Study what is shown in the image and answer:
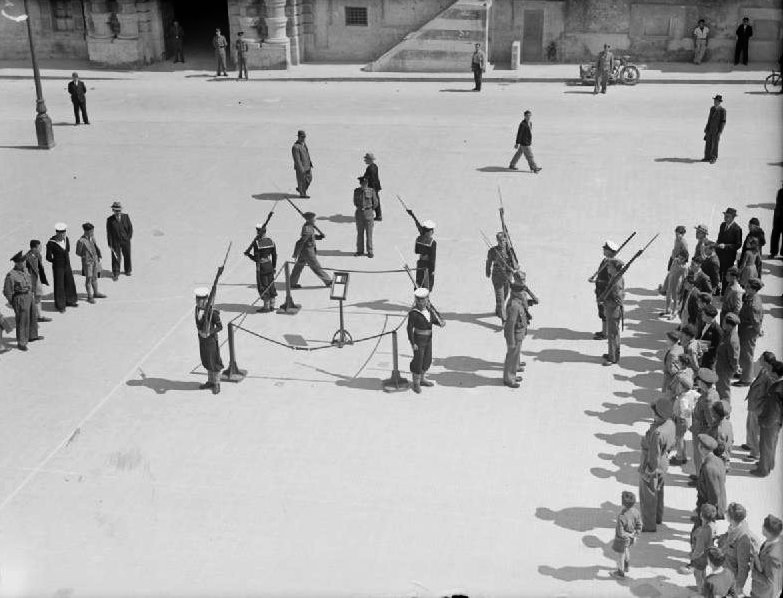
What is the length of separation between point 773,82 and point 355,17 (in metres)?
14.2

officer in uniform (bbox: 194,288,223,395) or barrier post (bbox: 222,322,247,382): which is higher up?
officer in uniform (bbox: 194,288,223,395)

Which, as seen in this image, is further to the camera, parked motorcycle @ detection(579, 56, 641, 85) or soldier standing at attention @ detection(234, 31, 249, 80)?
soldier standing at attention @ detection(234, 31, 249, 80)

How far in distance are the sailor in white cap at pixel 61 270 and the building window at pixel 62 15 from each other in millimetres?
23226

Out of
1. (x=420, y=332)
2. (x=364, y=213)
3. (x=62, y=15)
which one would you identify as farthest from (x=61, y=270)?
(x=62, y=15)

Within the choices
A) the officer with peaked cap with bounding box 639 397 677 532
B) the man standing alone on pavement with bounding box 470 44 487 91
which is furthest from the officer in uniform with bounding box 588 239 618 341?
the man standing alone on pavement with bounding box 470 44 487 91

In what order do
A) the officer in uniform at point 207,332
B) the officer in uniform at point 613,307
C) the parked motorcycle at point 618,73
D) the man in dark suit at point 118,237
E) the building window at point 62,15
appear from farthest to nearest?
the building window at point 62,15, the parked motorcycle at point 618,73, the man in dark suit at point 118,237, the officer in uniform at point 613,307, the officer in uniform at point 207,332

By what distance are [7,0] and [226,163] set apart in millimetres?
18160

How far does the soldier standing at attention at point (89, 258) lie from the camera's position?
17688mm

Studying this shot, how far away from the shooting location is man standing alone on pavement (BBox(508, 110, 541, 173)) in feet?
77.4

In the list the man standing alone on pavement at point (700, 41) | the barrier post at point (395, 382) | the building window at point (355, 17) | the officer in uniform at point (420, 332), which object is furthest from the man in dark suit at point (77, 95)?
the man standing alone on pavement at point (700, 41)

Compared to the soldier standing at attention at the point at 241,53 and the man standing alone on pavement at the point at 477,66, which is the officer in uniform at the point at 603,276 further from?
the soldier standing at attention at the point at 241,53

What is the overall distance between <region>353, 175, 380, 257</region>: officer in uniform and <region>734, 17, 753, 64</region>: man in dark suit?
1952 centimetres

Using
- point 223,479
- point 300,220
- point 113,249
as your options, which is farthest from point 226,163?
point 223,479

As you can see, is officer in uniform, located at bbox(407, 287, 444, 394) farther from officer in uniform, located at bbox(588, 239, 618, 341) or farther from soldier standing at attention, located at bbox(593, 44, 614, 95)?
soldier standing at attention, located at bbox(593, 44, 614, 95)
